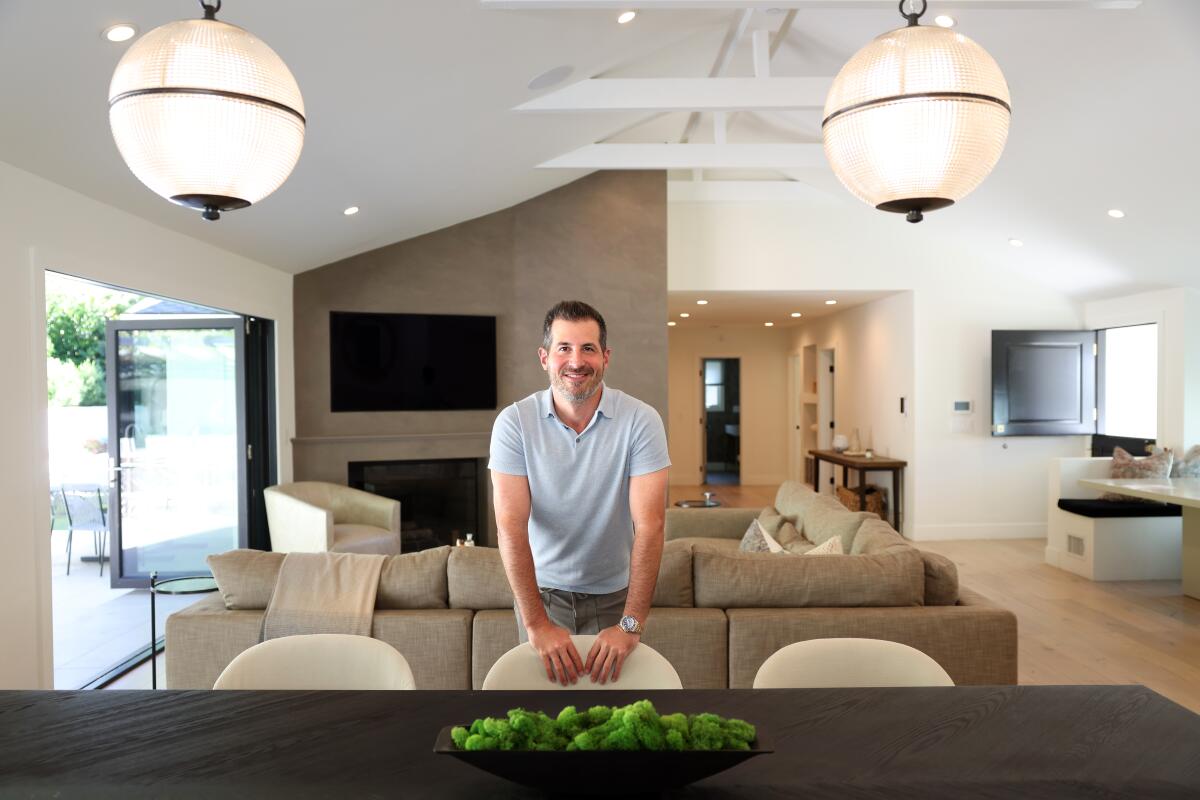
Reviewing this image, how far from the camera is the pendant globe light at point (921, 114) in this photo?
5.08 feet

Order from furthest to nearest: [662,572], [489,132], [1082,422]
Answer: [1082,422] → [489,132] → [662,572]

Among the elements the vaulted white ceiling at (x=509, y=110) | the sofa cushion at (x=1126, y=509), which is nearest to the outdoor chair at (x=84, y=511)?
the vaulted white ceiling at (x=509, y=110)

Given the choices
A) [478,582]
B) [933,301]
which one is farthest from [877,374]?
[478,582]

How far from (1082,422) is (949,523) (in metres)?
1.50

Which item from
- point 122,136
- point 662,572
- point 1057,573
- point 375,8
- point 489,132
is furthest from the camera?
point 1057,573

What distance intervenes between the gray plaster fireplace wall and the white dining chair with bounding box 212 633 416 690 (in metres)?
5.46

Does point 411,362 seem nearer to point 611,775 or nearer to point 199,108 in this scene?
point 199,108

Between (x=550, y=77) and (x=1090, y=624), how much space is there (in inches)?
179

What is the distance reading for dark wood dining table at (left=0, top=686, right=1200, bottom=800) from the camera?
1191mm

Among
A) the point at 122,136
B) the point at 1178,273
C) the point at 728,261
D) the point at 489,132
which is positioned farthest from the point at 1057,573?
the point at 122,136

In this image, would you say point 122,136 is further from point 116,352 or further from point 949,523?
point 949,523

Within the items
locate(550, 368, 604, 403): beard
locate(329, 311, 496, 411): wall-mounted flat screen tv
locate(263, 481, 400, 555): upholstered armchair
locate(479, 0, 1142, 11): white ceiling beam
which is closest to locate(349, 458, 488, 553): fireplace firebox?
locate(329, 311, 496, 411): wall-mounted flat screen tv

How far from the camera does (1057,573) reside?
636 centimetres

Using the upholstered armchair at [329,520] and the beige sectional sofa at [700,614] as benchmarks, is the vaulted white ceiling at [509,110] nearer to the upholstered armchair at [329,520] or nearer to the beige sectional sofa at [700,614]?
the upholstered armchair at [329,520]
